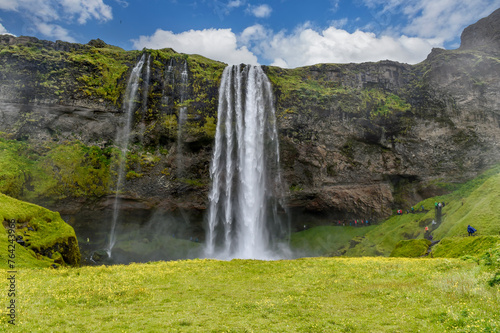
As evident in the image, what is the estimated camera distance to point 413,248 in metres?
33.4

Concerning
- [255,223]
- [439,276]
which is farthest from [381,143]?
[439,276]

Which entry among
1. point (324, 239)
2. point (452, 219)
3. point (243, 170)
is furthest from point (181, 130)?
point (452, 219)

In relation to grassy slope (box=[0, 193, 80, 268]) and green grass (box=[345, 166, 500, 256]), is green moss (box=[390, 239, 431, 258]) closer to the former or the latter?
green grass (box=[345, 166, 500, 256])

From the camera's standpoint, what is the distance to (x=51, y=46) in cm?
5950

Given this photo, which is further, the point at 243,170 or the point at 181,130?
the point at 181,130

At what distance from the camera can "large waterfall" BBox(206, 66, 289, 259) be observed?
52.8 metres

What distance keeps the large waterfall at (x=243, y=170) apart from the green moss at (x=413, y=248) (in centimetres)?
2134

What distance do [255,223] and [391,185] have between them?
2956cm

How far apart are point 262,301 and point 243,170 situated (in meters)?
39.4

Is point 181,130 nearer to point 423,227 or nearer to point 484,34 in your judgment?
point 423,227

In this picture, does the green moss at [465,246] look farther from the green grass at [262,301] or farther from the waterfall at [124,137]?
the waterfall at [124,137]

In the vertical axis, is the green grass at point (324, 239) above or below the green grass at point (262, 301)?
below

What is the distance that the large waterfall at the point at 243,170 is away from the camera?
5275 cm

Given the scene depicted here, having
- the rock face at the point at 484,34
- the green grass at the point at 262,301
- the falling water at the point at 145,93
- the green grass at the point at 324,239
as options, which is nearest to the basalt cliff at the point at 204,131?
the falling water at the point at 145,93
